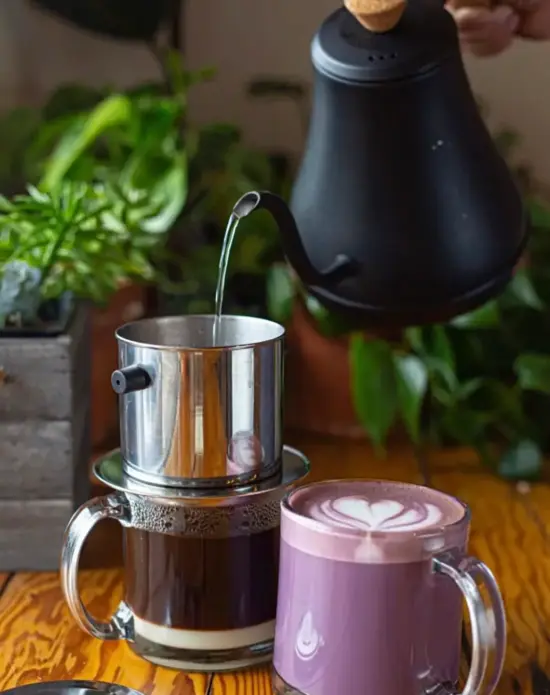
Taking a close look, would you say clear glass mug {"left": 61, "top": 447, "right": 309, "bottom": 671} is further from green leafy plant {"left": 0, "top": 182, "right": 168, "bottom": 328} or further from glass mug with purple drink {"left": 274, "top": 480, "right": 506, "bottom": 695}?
green leafy plant {"left": 0, "top": 182, "right": 168, "bottom": 328}

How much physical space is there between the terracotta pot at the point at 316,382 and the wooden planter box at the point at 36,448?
0.32 metres

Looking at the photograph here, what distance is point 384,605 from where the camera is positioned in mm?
489

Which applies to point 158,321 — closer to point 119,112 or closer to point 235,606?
point 235,606

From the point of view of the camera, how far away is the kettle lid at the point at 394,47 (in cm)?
60

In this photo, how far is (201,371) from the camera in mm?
535

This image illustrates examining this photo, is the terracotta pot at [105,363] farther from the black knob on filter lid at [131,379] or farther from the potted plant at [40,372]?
the black knob on filter lid at [131,379]

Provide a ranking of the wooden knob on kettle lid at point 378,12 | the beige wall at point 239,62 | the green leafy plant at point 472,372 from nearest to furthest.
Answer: the wooden knob on kettle lid at point 378,12 → the green leafy plant at point 472,372 → the beige wall at point 239,62

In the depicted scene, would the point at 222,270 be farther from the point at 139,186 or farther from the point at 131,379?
the point at 139,186

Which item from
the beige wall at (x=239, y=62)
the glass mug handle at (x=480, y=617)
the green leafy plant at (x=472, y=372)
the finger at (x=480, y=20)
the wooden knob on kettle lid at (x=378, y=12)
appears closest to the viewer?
the glass mug handle at (x=480, y=617)

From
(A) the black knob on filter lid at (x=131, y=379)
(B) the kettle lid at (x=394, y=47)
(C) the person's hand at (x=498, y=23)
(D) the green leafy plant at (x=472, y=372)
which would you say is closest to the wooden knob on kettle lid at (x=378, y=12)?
(B) the kettle lid at (x=394, y=47)

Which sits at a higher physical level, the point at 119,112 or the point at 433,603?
the point at 119,112

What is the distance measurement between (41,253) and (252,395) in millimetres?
263

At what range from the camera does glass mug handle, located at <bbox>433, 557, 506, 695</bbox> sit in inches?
18.8

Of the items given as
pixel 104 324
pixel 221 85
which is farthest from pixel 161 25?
pixel 104 324
